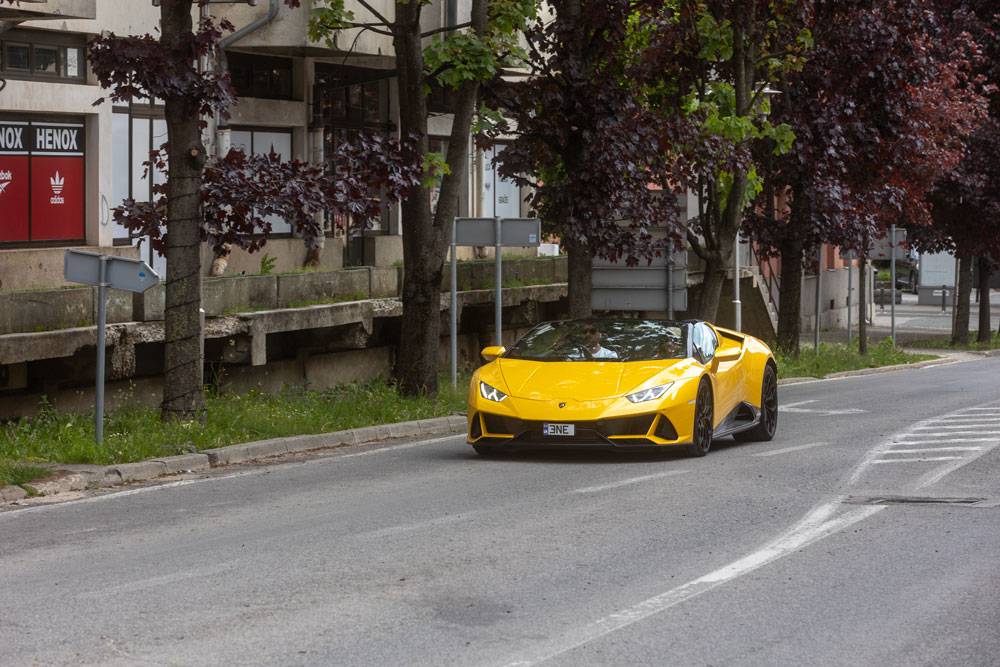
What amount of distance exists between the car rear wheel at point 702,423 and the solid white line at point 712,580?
319 cm

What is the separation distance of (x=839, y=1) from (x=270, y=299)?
1366 cm

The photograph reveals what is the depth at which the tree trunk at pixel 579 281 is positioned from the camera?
2500cm

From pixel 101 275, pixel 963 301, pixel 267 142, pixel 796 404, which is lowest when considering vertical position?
pixel 796 404

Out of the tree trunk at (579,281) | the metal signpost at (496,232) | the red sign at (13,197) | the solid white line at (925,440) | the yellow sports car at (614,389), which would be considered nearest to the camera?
the yellow sports car at (614,389)

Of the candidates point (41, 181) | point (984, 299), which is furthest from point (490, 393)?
point (984, 299)

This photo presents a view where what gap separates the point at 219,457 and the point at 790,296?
23.0 m

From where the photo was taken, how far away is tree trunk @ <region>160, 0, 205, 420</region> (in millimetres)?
17250

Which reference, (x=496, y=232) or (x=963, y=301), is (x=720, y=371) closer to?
(x=496, y=232)

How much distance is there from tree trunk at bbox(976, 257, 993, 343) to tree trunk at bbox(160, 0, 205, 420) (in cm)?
3408

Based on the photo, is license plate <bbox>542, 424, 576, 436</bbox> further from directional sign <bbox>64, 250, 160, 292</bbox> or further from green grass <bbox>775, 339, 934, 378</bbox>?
green grass <bbox>775, 339, 934, 378</bbox>

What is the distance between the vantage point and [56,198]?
82.4ft

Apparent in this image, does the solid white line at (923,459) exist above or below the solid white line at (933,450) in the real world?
above

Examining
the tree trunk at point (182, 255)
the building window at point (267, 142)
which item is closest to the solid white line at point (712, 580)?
the tree trunk at point (182, 255)

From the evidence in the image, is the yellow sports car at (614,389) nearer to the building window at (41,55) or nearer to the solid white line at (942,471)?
the solid white line at (942,471)
